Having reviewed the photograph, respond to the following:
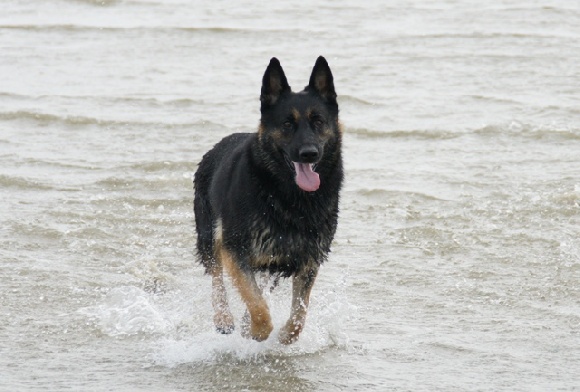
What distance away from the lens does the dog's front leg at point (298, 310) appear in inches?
259

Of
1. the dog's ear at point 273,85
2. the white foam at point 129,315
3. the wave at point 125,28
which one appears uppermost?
the dog's ear at point 273,85

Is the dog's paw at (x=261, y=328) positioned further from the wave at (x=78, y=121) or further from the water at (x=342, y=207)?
the wave at (x=78, y=121)

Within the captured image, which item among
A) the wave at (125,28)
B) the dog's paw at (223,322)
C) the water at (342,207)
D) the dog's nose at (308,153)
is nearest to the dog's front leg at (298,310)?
the water at (342,207)

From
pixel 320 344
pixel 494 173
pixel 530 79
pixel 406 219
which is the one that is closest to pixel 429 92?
pixel 530 79

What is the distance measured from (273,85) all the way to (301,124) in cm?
37

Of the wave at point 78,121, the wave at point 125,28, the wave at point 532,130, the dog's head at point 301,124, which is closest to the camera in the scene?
the dog's head at point 301,124

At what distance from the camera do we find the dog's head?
20.2 feet

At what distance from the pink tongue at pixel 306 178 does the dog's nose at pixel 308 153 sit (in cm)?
17

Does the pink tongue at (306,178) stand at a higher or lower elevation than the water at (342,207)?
higher

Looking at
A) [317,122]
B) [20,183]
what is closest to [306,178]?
[317,122]

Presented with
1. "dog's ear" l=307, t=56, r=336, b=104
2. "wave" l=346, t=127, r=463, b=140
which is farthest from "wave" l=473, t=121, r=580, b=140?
"dog's ear" l=307, t=56, r=336, b=104

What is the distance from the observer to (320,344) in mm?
6723

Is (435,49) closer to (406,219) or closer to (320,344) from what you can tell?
(406,219)

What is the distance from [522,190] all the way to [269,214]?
478 cm
